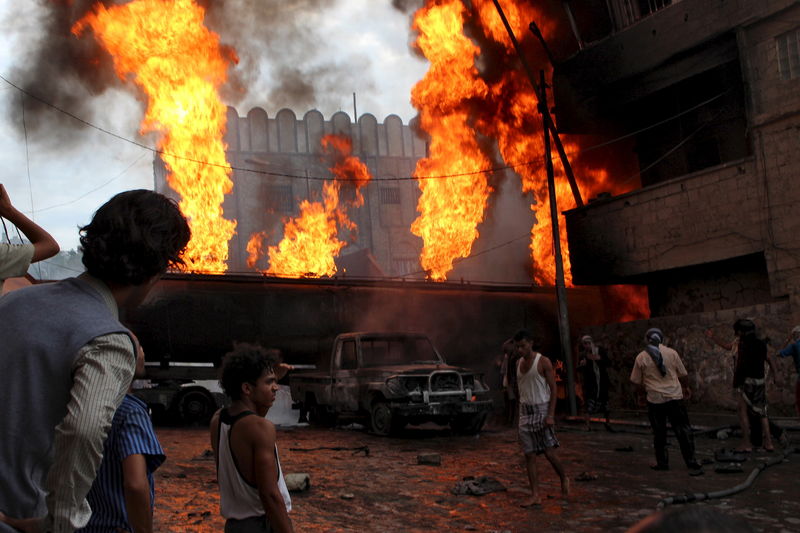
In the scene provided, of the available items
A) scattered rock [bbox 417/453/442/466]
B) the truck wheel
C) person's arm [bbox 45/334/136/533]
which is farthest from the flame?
person's arm [bbox 45/334/136/533]

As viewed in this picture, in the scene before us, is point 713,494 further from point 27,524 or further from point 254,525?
point 27,524

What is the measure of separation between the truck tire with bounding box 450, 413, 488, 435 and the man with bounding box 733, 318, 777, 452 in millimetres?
5178

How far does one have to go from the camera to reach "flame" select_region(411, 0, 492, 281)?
26.7 m

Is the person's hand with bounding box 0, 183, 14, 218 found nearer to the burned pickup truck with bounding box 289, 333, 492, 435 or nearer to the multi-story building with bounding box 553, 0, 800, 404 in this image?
the burned pickup truck with bounding box 289, 333, 492, 435

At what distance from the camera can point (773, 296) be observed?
16766mm

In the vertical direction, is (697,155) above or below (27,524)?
above

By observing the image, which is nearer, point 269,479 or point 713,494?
point 269,479

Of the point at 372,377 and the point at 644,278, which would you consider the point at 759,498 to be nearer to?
the point at 372,377

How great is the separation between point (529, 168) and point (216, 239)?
38.7 feet

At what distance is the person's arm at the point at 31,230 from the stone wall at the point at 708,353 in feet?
49.8

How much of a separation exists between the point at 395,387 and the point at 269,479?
10.6 m

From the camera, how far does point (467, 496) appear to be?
8477 mm

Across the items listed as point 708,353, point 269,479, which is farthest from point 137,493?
point 708,353

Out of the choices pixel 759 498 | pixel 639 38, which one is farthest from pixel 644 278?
pixel 759 498
